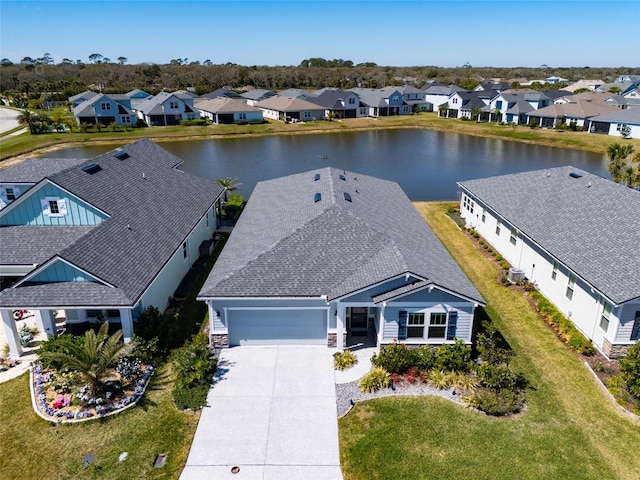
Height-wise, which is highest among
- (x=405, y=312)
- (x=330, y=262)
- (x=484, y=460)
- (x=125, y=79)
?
(x=125, y=79)

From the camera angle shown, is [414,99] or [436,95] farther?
[436,95]

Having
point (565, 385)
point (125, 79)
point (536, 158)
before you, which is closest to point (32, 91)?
point (125, 79)

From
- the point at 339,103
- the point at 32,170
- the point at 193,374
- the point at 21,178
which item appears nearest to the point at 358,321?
the point at 193,374

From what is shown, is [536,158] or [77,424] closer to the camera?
[77,424]

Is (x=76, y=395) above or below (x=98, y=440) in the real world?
above

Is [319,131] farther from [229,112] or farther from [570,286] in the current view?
[570,286]

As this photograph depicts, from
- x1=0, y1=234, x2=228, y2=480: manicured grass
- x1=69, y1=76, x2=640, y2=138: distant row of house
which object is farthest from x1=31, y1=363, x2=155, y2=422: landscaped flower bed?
x1=69, y1=76, x2=640, y2=138: distant row of house

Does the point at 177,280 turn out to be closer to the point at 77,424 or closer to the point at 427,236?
the point at 77,424

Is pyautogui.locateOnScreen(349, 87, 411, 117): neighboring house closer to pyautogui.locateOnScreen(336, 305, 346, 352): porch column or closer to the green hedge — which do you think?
the green hedge
